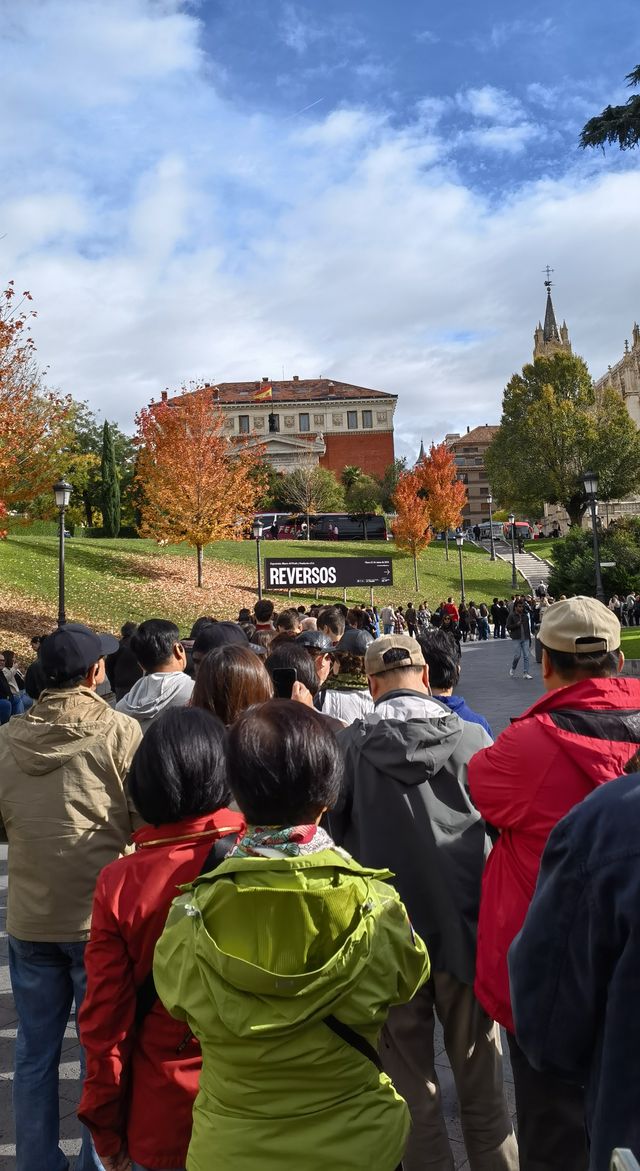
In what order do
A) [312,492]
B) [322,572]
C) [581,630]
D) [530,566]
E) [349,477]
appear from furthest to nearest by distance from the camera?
[349,477], [312,492], [530,566], [322,572], [581,630]

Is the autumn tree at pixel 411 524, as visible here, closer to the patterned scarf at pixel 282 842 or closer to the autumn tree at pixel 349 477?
the autumn tree at pixel 349 477

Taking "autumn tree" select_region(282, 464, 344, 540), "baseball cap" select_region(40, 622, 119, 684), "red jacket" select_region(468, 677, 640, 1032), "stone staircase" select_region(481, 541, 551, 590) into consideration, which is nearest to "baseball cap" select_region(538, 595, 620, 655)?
"red jacket" select_region(468, 677, 640, 1032)

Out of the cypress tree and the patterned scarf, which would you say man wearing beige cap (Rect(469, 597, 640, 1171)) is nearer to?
the patterned scarf

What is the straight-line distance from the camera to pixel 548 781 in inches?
96.9

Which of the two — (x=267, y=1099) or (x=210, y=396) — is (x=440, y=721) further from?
(x=210, y=396)

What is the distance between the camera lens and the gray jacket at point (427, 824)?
9.77 ft

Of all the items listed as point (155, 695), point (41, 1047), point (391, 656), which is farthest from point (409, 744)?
point (155, 695)

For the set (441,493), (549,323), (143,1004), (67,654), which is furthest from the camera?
(549,323)

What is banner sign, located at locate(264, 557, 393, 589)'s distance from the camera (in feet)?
88.4

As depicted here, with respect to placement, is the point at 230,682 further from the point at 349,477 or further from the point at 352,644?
the point at 349,477

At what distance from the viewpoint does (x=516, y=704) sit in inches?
624

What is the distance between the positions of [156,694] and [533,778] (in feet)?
8.31

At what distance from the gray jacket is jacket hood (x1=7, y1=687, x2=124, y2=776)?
3.28ft

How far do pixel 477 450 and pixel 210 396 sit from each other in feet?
331
